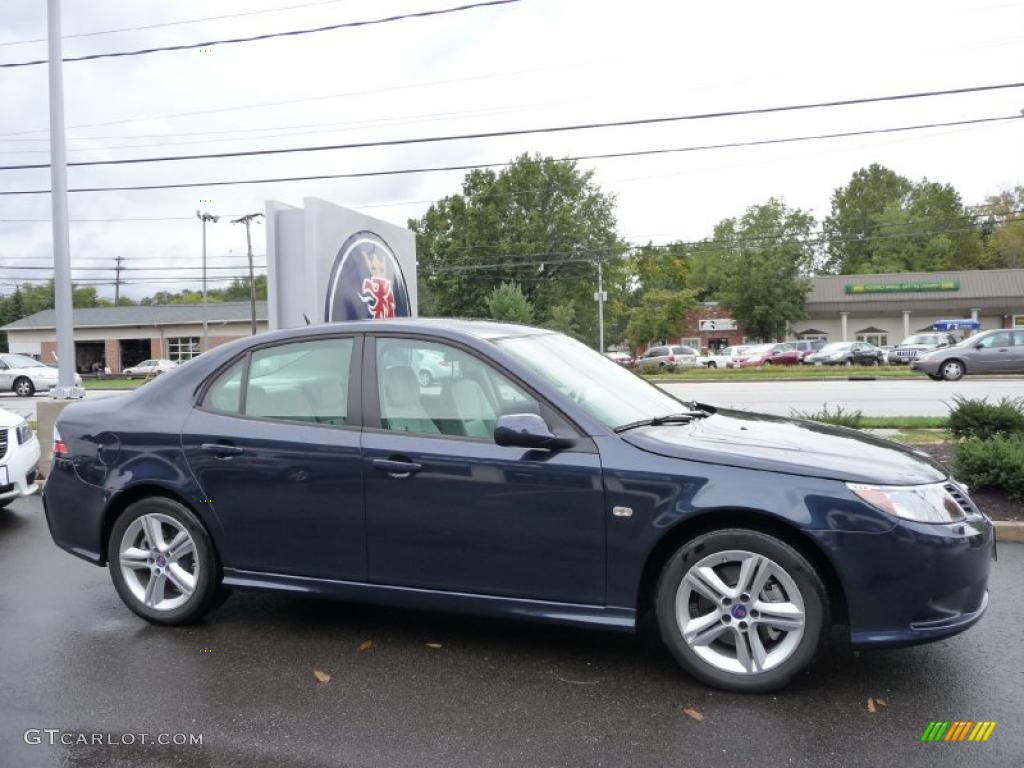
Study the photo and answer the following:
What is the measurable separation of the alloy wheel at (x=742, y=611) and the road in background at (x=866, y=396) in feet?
37.8

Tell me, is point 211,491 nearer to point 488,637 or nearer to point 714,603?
point 488,637

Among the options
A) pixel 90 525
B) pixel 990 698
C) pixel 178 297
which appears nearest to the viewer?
pixel 990 698

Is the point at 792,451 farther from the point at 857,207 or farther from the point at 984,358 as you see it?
the point at 857,207

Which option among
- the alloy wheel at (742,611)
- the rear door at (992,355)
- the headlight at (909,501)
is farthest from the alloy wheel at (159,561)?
the rear door at (992,355)

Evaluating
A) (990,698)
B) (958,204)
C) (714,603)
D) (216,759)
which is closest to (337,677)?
(216,759)

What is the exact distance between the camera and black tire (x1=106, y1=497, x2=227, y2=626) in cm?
434

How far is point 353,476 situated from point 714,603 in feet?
5.75

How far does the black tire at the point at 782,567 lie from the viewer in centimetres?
338

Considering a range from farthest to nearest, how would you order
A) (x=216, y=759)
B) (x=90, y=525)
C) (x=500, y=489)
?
(x=90, y=525), (x=500, y=489), (x=216, y=759)

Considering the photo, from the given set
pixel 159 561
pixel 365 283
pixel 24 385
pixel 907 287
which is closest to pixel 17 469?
pixel 159 561

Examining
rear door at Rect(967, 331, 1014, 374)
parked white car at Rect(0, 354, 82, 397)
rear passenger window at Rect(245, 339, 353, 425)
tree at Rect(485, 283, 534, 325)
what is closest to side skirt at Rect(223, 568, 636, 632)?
rear passenger window at Rect(245, 339, 353, 425)

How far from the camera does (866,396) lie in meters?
19.2

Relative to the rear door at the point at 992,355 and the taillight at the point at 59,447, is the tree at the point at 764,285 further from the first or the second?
the taillight at the point at 59,447

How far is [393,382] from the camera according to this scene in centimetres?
413
